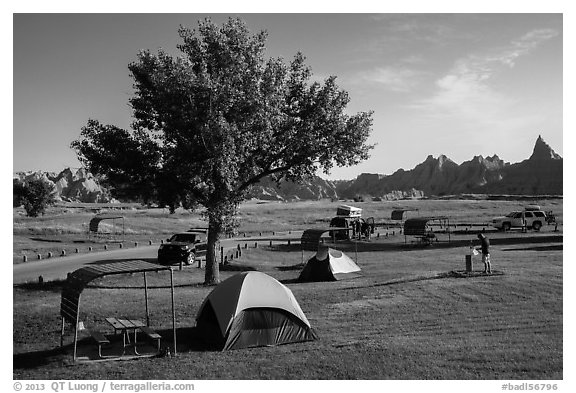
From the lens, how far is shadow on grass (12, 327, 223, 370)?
14.4 meters

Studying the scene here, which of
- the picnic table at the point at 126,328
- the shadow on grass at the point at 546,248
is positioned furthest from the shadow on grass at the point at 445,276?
the shadow on grass at the point at 546,248

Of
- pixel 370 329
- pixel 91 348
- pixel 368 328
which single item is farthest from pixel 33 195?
pixel 370 329

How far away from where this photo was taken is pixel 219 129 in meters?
21.3

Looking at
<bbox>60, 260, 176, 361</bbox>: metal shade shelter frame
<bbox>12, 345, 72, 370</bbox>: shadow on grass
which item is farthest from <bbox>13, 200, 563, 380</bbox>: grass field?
<bbox>60, 260, 176, 361</bbox>: metal shade shelter frame

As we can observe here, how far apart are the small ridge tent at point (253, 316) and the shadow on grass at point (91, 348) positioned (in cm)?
22

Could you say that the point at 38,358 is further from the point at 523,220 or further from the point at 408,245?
the point at 523,220

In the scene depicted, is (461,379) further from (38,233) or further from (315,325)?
(38,233)

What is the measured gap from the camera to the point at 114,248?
136 ft

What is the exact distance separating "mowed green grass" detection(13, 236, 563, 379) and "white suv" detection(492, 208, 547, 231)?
88.7 ft

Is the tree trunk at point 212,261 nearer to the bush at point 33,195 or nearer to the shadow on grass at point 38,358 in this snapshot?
the shadow on grass at point 38,358

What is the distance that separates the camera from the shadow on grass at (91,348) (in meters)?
14.4

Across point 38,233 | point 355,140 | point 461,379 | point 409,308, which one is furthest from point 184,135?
point 38,233

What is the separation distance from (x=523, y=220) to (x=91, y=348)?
165 ft

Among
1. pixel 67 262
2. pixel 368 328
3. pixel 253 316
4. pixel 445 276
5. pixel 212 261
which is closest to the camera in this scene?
pixel 253 316
